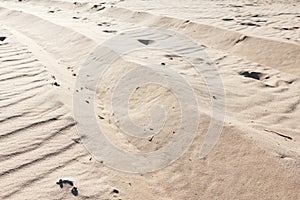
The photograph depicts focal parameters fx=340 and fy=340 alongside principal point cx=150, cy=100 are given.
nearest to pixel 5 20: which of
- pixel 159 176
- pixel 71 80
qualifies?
pixel 71 80

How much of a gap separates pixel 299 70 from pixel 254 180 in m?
3.03

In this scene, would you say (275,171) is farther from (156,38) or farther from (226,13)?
(226,13)

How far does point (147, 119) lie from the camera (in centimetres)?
324

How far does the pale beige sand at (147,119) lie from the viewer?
90.0 inches

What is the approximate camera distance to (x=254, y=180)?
2.36 metres

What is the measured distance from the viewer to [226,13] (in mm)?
8273

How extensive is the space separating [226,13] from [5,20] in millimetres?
5309

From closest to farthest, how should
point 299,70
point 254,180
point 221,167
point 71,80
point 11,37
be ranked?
point 254,180
point 221,167
point 71,80
point 299,70
point 11,37

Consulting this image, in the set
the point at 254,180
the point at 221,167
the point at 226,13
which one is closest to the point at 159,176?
the point at 221,167

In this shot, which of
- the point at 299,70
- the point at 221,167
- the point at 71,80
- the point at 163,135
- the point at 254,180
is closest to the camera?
the point at 254,180

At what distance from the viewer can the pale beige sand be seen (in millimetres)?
2287

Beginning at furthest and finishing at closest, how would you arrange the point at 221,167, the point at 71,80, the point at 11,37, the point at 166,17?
the point at 166,17 → the point at 11,37 → the point at 71,80 → the point at 221,167

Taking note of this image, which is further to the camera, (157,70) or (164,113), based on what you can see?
(157,70)

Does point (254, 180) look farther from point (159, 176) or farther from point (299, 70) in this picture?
point (299, 70)
